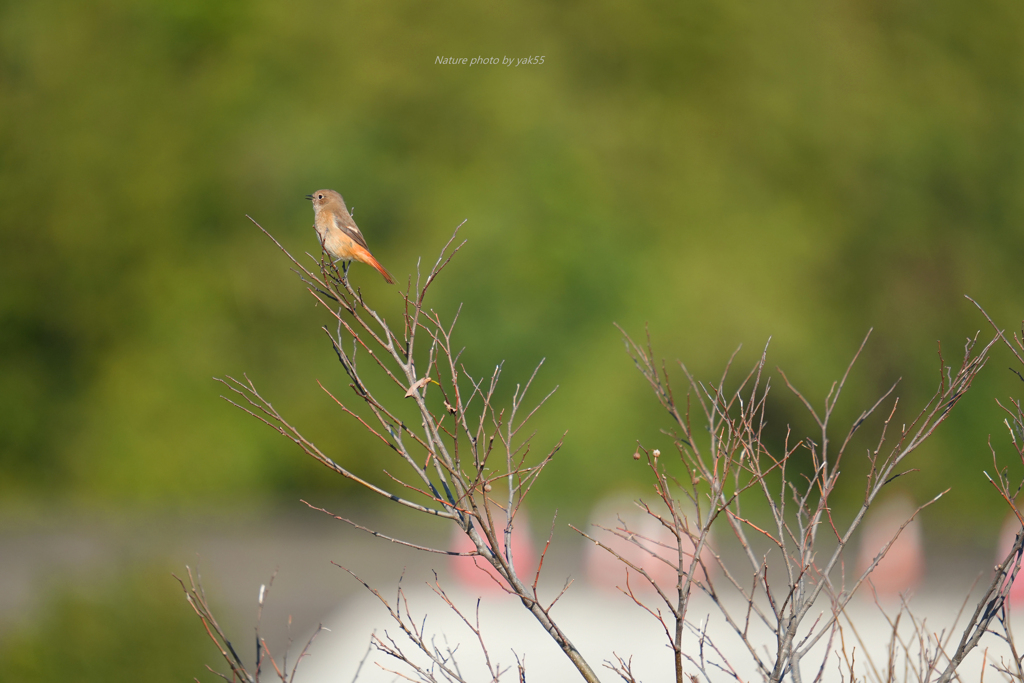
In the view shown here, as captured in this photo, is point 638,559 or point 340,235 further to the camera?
point 638,559

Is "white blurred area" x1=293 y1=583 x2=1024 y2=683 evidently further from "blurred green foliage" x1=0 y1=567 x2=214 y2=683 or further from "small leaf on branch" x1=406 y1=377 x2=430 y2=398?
"small leaf on branch" x1=406 y1=377 x2=430 y2=398

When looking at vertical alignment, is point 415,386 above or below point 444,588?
below

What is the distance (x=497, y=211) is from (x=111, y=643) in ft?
37.7

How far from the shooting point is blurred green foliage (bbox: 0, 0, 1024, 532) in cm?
1555

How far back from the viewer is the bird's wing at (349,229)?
17.3ft

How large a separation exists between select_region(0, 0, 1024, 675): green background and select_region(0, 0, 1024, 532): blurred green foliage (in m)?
0.05

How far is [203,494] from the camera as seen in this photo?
1612 centimetres

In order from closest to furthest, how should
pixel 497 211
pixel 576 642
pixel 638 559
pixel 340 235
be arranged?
pixel 340 235 < pixel 576 642 < pixel 638 559 < pixel 497 211

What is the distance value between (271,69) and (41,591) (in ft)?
42.3

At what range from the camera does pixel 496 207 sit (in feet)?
52.6

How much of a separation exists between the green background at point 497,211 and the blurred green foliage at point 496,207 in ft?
0.17

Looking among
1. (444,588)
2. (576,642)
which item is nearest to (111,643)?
(576,642)

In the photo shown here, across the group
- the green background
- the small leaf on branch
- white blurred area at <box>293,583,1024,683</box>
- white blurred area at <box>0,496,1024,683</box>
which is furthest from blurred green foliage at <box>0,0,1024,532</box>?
the small leaf on branch

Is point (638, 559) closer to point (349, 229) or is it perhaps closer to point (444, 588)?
point (444, 588)
